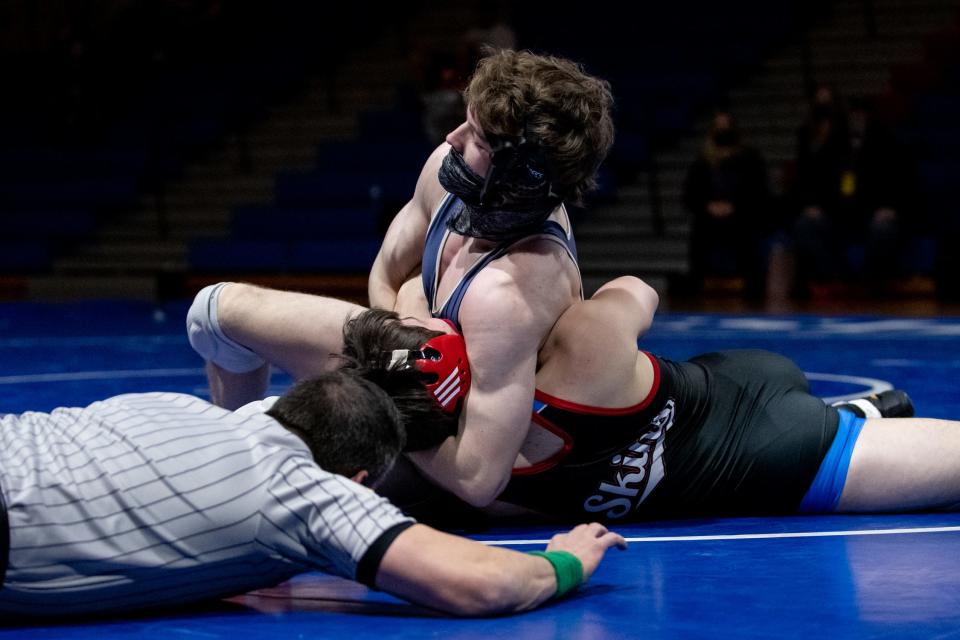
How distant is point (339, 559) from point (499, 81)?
3.89 feet

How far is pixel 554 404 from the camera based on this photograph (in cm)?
334

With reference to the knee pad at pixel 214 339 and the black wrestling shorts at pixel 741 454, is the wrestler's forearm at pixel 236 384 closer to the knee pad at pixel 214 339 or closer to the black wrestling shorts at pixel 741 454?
the knee pad at pixel 214 339

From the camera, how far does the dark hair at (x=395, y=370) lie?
9.90 feet

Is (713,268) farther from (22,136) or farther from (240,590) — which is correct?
(240,590)

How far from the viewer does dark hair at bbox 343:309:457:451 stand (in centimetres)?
302

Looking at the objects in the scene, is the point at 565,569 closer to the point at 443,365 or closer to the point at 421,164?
the point at 443,365

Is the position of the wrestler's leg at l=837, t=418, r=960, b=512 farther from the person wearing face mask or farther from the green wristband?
the person wearing face mask

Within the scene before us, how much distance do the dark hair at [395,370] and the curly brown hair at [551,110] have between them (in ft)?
1.47

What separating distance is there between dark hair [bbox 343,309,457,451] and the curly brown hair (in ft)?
1.47

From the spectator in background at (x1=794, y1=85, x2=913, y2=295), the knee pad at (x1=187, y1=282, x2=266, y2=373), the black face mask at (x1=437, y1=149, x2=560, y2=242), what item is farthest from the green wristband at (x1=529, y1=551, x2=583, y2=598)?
the spectator in background at (x1=794, y1=85, x2=913, y2=295)

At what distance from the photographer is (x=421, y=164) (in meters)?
12.4

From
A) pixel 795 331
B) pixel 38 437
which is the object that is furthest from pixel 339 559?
pixel 795 331

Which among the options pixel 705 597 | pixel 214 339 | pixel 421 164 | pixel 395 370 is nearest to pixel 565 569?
pixel 705 597

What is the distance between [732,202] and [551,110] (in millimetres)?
8146
